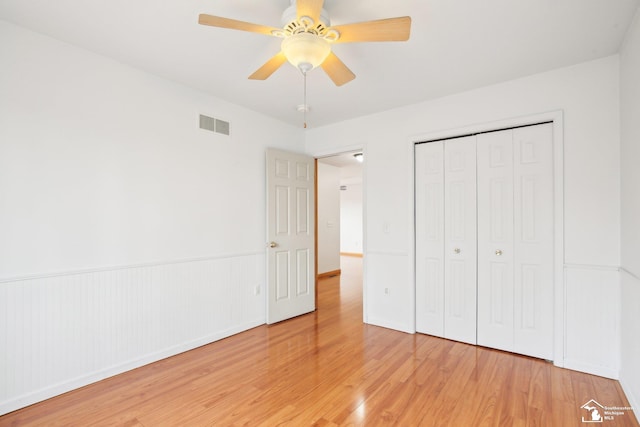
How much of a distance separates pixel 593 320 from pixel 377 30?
2882 mm

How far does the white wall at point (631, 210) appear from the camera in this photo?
2.01 meters

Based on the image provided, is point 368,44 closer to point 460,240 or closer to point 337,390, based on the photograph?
point 460,240

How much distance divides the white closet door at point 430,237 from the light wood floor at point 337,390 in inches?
12.3

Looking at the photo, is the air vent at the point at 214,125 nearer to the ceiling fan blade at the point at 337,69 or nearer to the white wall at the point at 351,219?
the ceiling fan blade at the point at 337,69

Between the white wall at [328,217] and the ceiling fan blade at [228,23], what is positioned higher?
the ceiling fan blade at [228,23]

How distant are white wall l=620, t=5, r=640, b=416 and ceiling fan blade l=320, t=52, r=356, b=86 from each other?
73.9 inches

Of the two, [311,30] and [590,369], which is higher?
[311,30]

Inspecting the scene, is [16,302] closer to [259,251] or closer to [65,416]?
[65,416]

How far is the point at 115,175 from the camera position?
8.49 ft

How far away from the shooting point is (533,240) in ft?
9.33

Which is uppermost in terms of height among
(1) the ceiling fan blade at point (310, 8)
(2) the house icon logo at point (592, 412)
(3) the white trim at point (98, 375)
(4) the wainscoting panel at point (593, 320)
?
(1) the ceiling fan blade at point (310, 8)

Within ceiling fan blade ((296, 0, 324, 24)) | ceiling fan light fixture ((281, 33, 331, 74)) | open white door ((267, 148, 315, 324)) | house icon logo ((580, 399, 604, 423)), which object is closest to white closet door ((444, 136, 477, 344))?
house icon logo ((580, 399, 604, 423))

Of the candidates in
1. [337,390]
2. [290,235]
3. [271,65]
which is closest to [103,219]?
[271,65]

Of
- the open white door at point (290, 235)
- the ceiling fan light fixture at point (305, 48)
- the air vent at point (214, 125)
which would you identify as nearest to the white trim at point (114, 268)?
the open white door at point (290, 235)
